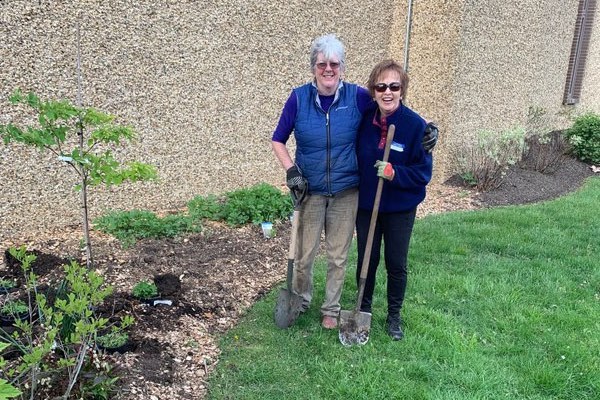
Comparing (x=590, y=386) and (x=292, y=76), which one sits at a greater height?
(x=292, y=76)

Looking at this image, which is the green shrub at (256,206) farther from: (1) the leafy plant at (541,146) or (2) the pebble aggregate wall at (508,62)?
(1) the leafy plant at (541,146)

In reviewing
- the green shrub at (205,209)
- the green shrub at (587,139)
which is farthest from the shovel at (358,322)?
the green shrub at (587,139)

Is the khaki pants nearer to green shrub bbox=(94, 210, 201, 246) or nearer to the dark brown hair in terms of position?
the dark brown hair

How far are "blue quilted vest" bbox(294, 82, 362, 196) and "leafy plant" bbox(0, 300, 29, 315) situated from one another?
80.3 inches

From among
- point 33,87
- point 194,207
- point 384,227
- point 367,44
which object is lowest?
point 194,207

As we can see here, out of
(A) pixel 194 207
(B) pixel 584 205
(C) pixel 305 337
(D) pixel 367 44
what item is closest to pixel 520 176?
(B) pixel 584 205

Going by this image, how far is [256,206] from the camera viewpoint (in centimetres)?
568

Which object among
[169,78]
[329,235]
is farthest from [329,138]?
[169,78]

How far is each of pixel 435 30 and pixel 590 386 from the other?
6.23 m

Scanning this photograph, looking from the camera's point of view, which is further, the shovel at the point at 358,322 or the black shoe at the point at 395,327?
the black shoe at the point at 395,327

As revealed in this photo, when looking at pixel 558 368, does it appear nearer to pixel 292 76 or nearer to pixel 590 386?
pixel 590 386

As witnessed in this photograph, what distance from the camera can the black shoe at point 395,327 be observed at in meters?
3.57

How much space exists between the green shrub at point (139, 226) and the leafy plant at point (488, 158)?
494 centimetres

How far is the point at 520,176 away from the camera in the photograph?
29.4ft
